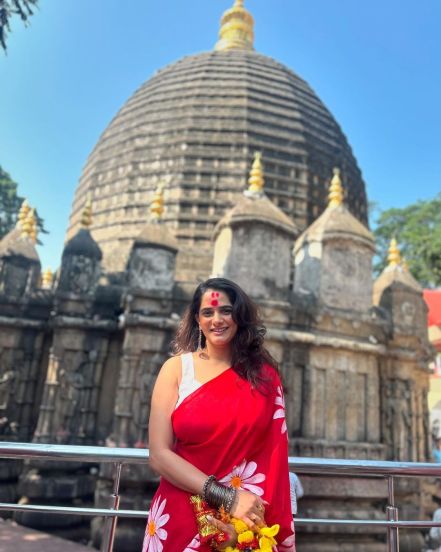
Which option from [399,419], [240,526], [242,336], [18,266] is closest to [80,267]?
[18,266]

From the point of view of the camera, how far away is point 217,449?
4.99 ft

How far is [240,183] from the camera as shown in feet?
39.1

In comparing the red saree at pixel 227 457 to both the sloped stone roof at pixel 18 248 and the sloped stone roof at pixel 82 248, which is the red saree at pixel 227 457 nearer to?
the sloped stone roof at pixel 82 248

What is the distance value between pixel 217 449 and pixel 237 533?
0.26m

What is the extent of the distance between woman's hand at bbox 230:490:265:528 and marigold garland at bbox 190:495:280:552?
0.6 inches

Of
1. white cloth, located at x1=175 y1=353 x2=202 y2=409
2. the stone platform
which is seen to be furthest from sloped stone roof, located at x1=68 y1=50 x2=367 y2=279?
white cloth, located at x1=175 y1=353 x2=202 y2=409

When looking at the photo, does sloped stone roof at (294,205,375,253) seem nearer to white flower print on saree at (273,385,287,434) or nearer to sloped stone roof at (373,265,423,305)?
sloped stone roof at (373,265,423,305)

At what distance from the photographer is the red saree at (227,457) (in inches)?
59.2

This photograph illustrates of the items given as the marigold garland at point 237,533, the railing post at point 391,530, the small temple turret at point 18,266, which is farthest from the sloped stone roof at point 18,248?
the marigold garland at point 237,533

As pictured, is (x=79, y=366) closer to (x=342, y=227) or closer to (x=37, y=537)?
(x=37, y=537)

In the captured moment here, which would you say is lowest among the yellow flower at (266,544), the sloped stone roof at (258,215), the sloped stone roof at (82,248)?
the yellow flower at (266,544)

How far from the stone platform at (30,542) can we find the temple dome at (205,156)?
19.0 feet

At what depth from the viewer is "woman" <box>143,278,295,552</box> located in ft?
4.80

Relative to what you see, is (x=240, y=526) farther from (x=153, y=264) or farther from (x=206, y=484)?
(x=153, y=264)
